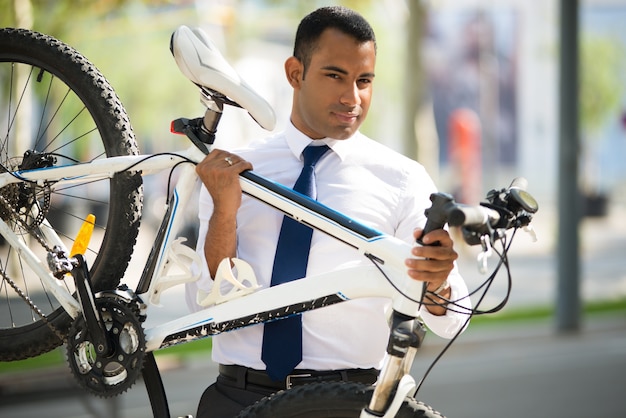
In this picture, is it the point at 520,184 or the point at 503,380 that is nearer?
the point at 520,184

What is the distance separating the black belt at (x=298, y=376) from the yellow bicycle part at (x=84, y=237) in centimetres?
52

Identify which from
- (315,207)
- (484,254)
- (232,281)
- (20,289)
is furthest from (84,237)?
(484,254)

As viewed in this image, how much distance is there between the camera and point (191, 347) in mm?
9227

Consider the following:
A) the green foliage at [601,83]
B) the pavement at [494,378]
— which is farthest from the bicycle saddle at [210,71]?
the green foliage at [601,83]

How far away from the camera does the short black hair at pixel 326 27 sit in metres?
2.51

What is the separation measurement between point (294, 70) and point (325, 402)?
3.07 feet

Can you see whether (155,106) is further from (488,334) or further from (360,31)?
(360,31)

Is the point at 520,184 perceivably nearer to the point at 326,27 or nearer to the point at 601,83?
the point at 326,27

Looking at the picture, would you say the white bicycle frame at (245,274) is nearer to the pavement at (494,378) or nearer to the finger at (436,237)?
the finger at (436,237)

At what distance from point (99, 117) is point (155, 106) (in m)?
25.5

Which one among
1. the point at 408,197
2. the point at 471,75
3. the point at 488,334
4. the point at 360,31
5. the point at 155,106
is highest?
the point at 471,75

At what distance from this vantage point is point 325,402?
2217 millimetres

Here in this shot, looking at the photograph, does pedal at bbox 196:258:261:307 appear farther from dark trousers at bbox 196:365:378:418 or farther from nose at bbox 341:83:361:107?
nose at bbox 341:83:361:107

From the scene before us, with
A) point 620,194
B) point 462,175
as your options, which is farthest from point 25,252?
point 620,194
